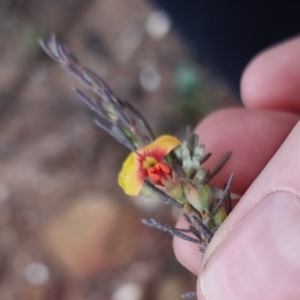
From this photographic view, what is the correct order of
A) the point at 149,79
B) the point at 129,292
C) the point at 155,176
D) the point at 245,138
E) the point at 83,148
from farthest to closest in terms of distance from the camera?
the point at 149,79
the point at 83,148
the point at 129,292
the point at 245,138
the point at 155,176

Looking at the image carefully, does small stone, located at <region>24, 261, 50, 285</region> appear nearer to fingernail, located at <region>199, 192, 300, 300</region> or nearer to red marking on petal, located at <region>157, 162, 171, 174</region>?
fingernail, located at <region>199, 192, 300, 300</region>

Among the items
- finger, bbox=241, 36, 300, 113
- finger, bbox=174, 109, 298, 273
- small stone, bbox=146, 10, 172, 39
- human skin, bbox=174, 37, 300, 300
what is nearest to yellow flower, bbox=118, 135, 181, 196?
human skin, bbox=174, 37, 300, 300

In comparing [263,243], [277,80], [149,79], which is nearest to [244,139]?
[277,80]

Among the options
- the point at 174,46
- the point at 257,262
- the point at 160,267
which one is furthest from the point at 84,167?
the point at 257,262

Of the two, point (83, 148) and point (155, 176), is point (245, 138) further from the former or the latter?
point (83, 148)

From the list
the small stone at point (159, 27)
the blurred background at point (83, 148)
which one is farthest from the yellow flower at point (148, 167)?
the small stone at point (159, 27)

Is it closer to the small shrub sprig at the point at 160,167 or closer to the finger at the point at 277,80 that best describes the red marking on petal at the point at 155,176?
the small shrub sprig at the point at 160,167

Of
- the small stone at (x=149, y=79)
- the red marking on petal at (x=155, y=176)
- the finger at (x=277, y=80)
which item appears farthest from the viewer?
the small stone at (x=149, y=79)
